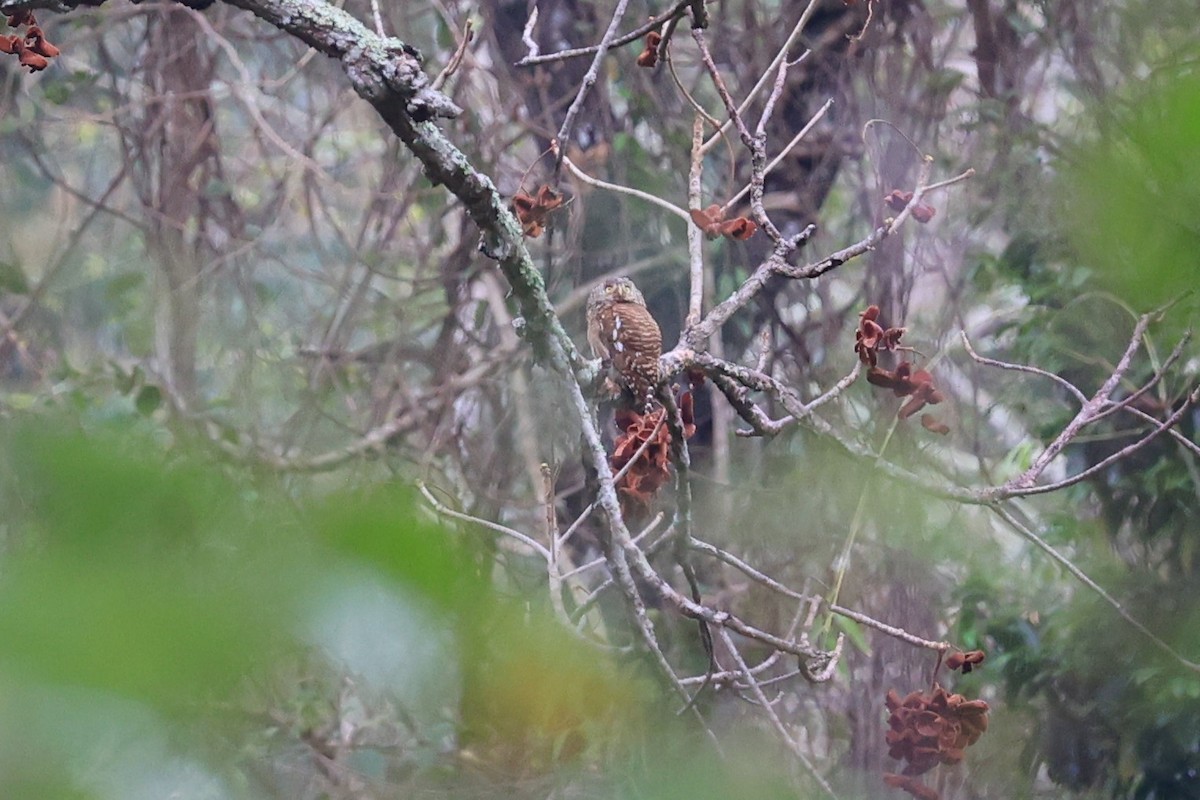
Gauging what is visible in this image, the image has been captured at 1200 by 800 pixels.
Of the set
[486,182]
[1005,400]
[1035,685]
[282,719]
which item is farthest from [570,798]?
[1005,400]

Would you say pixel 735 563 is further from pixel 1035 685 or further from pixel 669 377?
pixel 1035 685

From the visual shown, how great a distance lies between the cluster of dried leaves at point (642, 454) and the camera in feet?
2.59

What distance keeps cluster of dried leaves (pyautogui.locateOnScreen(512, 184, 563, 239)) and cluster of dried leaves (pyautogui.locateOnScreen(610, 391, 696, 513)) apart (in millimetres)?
151

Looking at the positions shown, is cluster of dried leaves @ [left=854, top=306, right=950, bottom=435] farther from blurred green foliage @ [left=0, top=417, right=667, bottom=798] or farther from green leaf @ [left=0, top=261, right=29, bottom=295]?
green leaf @ [left=0, top=261, right=29, bottom=295]

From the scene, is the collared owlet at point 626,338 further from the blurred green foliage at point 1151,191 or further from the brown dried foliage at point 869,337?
the blurred green foliage at point 1151,191

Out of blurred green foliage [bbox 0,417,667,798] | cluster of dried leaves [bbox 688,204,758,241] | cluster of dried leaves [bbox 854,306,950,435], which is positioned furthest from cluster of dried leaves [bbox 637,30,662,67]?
blurred green foliage [bbox 0,417,667,798]

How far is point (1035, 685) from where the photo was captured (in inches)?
50.9

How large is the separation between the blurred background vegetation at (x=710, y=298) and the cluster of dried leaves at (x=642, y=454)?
0.14 ft

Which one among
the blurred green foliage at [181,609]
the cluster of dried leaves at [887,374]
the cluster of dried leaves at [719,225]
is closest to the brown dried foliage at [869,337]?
the cluster of dried leaves at [887,374]

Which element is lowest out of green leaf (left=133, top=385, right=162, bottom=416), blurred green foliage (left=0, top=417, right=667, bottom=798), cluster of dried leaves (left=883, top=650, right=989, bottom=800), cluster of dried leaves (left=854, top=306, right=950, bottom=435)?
green leaf (left=133, top=385, right=162, bottom=416)

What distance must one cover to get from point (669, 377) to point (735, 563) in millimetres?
147

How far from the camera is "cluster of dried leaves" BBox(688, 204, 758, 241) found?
2.59 feet

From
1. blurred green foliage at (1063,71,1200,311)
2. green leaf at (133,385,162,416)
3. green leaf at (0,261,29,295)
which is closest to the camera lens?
→ blurred green foliage at (1063,71,1200,311)

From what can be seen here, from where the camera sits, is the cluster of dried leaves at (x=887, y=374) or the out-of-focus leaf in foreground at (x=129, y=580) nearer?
the out-of-focus leaf in foreground at (x=129, y=580)
